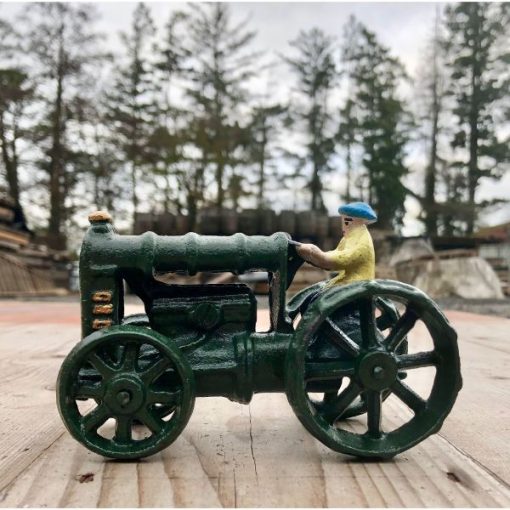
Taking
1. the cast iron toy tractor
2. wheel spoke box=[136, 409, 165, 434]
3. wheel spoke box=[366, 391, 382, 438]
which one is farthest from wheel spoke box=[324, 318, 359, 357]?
wheel spoke box=[136, 409, 165, 434]

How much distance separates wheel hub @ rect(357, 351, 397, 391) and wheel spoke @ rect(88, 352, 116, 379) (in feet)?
1.88

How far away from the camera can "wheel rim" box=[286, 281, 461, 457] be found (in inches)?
53.9

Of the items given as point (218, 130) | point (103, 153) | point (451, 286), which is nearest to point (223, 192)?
point (218, 130)

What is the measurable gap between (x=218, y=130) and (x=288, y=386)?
1652cm

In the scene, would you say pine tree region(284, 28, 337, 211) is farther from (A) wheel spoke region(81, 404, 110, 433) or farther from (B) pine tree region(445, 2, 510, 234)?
(A) wheel spoke region(81, 404, 110, 433)

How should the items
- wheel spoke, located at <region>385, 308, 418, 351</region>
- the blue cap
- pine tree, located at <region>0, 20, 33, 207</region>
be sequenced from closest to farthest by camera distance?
wheel spoke, located at <region>385, 308, 418, 351</region> → the blue cap → pine tree, located at <region>0, 20, 33, 207</region>

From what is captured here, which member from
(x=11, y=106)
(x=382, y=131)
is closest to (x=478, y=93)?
(x=382, y=131)

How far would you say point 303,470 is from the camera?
1291 mm

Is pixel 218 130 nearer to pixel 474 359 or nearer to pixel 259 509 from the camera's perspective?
pixel 474 359

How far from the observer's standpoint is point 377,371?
1414 mm

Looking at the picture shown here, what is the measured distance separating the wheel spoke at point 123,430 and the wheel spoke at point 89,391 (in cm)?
7

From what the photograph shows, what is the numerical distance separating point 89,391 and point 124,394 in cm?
8

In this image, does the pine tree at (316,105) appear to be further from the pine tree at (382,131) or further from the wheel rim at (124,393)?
the wheel rim at (124,393)

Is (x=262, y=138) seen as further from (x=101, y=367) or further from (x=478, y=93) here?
(x=101, y=367)
